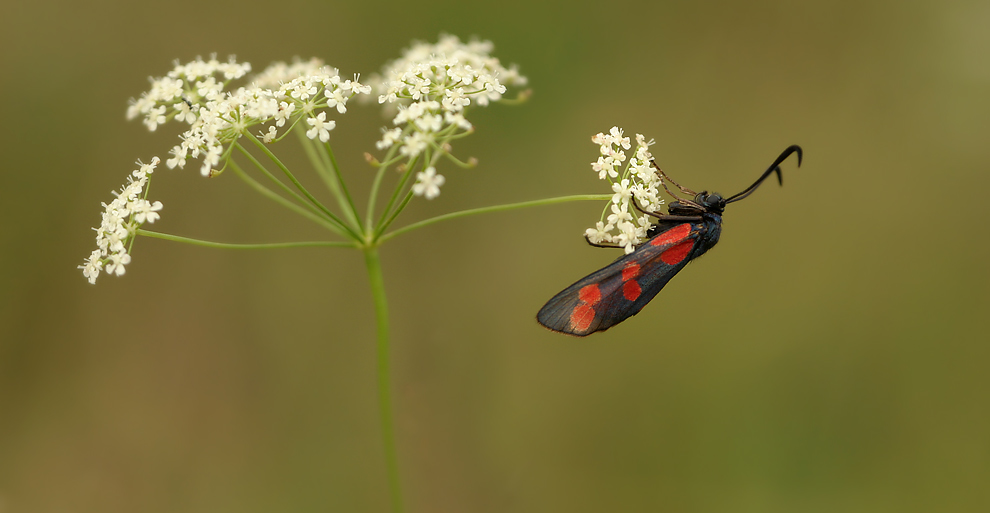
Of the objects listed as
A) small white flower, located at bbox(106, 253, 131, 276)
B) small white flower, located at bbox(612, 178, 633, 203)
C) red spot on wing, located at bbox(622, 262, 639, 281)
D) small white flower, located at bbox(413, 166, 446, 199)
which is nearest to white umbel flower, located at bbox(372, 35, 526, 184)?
small white flower, located at bbox(413, 166, 446, 199)

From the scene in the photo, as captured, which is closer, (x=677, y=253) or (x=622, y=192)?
(x=622, y=192)

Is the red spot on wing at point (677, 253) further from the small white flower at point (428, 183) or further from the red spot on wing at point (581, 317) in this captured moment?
the small white flower at point (428, 183)

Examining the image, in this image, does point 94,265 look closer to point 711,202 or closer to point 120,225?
point 120,225

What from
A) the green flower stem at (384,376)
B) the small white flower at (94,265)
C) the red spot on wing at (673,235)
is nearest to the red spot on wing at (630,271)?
the red spot on wing at (673,235)

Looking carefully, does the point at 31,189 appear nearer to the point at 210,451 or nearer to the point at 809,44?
the point at 210,451

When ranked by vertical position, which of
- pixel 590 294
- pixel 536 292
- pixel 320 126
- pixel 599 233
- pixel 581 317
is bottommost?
pixel 581 317

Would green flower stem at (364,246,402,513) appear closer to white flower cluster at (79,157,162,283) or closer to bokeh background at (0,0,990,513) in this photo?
white flower cluster at (79,157,162,283)

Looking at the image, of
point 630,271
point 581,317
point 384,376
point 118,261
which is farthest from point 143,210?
point 630,271
